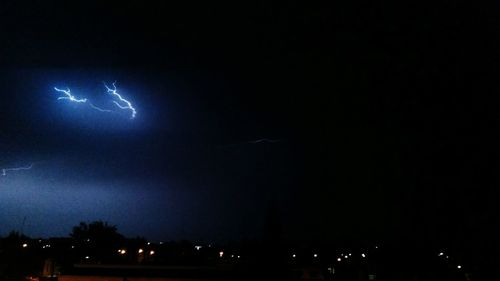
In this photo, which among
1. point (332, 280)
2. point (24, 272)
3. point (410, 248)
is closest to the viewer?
point (332, 280)

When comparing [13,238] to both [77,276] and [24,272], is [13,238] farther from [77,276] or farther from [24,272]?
[77,276]

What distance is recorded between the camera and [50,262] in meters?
40.2

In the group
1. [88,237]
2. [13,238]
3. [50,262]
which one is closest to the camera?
[13,238]

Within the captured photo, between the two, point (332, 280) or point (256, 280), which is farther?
point (332, 280)

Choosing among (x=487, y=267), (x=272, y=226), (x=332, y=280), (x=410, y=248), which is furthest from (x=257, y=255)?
(x=410, y=248)

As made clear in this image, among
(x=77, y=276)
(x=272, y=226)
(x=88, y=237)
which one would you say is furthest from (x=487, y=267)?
(x=88, y=237)

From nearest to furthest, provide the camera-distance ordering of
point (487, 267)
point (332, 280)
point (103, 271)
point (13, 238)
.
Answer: point (487, 267) < point (103, 271) < point (332, 280) < point (13, 238)

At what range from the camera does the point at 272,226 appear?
24703 mm

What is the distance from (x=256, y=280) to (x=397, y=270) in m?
19.6

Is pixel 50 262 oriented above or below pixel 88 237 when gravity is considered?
below

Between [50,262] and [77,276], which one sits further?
[50,262]

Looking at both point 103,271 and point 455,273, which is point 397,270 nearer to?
point 455,273

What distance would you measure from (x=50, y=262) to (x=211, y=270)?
20.7 metres

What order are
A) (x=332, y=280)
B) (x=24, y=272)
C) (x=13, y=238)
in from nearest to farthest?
1. (x=332, y=280)
2. (x=24, y=272)
3. (x=13, y=238)
